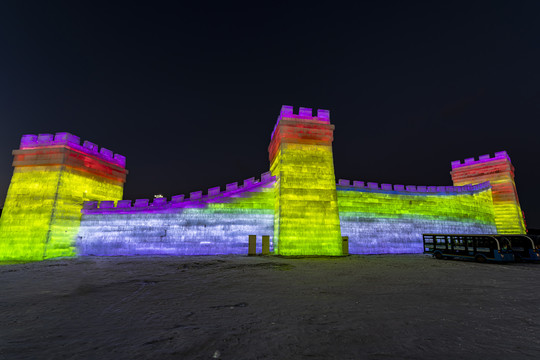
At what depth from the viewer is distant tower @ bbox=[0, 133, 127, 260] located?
1508 cm

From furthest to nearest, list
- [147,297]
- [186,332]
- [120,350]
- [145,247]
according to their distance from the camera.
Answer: [145,247] < [147,297] < [186,332] < [120,350]

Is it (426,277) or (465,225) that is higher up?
(465,225)

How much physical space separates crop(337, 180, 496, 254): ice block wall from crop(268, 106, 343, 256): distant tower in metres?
2.32

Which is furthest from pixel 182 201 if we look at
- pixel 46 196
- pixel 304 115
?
pixel 304 115

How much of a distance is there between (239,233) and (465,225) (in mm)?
19101

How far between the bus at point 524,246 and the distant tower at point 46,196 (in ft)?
84.2

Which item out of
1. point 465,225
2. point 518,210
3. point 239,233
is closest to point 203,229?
point 239,233

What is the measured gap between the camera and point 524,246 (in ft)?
45.4

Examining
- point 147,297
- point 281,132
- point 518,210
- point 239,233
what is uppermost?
point 281,132

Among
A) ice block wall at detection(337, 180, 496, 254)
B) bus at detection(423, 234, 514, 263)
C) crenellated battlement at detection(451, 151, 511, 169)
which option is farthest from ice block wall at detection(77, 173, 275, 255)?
crenellated battlement at detection(451, 151, 511, 169)

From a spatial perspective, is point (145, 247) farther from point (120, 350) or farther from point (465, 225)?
point (465, 225)

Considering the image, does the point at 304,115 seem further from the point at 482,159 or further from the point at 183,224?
the point at 482,159

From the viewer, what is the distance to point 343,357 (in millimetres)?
2773

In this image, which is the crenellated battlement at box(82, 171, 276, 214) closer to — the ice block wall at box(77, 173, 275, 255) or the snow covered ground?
the ice block wall at box(77, 173, 275, 255)
